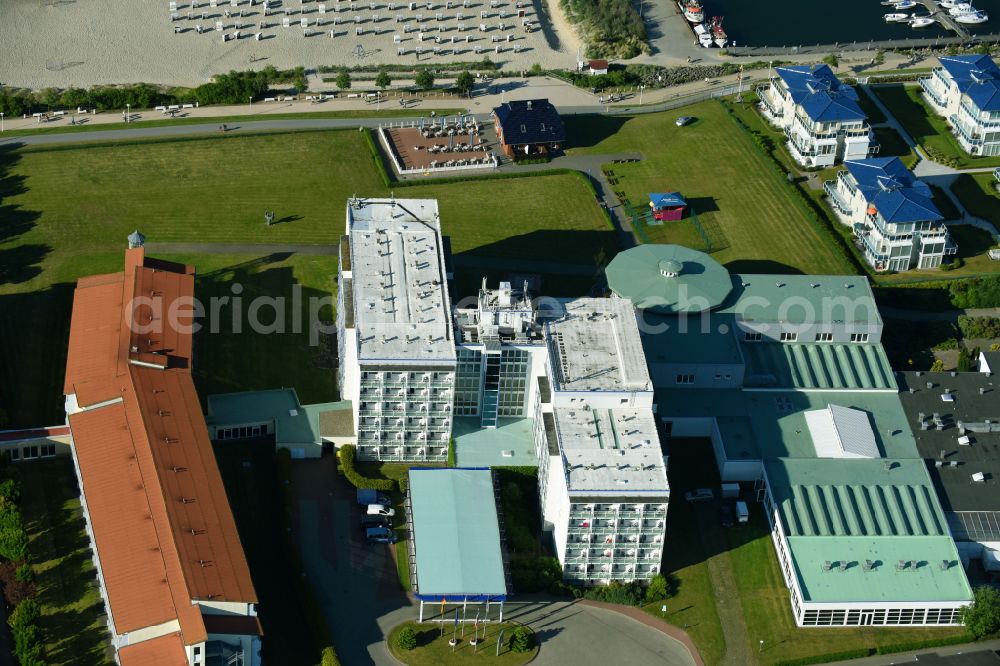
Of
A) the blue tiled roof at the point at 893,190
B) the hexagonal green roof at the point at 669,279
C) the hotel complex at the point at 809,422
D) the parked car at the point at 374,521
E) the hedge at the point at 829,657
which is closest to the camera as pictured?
the hedge at the point at 829,657

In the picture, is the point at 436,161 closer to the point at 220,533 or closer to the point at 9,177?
the point at 9,177

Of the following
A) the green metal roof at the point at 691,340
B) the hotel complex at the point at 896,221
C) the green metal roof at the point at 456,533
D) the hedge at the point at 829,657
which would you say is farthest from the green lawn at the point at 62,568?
the hotel complex at the point at 896,221

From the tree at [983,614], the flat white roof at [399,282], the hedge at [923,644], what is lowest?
the hedge at [923,644]

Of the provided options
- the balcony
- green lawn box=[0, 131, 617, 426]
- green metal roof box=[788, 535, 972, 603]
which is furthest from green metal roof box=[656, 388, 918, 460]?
the balcony

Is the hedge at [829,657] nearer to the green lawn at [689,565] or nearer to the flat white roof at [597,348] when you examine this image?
the green lawn at [689,565]

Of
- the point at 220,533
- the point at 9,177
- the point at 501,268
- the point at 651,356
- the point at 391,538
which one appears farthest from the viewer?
the point at 9,177

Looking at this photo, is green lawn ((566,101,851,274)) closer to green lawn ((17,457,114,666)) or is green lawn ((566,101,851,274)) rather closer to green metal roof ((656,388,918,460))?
green metal roof ((656,388,918,460))

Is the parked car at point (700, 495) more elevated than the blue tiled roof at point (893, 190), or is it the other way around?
the blue tiled roof at point (893, 190)

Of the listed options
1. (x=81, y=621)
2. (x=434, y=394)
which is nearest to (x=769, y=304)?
(x=434, y=394)
